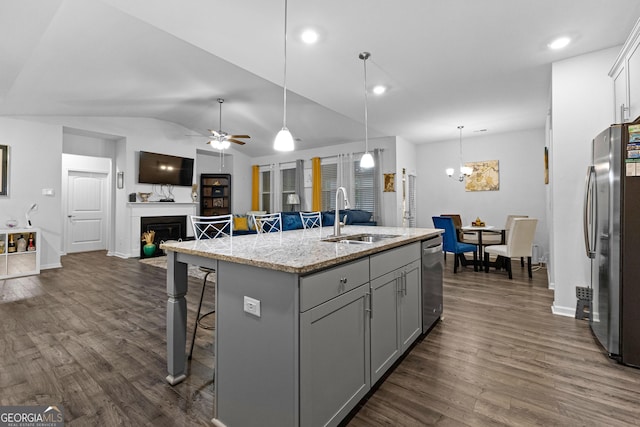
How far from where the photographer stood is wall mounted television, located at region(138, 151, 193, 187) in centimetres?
698

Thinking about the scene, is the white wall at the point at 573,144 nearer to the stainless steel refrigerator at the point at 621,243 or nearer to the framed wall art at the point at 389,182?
the stainless steel refrigerator at the point at 621,243

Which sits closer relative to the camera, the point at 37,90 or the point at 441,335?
the point at 441,335

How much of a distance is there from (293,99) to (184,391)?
5.02 m

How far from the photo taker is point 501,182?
21.4 feet

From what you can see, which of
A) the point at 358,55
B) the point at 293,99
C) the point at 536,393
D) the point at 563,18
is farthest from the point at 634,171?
the point at 293,99

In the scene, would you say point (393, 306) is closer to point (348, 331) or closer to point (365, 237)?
point (348, 331)

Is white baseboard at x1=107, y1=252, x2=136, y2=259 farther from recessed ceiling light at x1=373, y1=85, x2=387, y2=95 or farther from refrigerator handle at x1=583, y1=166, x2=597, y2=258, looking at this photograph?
refrigerator handle at x1=583, y1=166, x2=597, y2=258

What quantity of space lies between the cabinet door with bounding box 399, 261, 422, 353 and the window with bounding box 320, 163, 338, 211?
17.7 ft

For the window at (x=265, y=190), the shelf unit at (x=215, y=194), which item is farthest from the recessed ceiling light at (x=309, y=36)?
the shelf unit at (x=215, y=194)

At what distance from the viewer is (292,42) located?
2842 mm

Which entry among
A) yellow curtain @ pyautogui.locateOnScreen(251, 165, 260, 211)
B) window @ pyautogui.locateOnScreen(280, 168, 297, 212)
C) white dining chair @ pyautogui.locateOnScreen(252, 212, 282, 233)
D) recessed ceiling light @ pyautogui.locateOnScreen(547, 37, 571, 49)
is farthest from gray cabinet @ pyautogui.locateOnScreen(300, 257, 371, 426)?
yellow curtain @ pyautogui.locateOnScreen(251, 165, 260, 211)

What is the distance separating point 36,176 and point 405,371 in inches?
268

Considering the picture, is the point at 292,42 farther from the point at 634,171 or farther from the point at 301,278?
the point at 634,171

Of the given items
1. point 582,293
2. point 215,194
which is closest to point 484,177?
point 582,293
